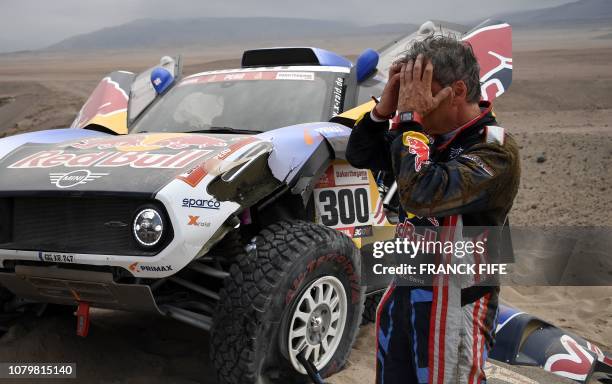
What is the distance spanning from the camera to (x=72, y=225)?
11.7ft

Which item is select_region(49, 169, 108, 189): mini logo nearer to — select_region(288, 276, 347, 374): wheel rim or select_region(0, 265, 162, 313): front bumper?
select_region(0, 265, 162, 313): front bumper

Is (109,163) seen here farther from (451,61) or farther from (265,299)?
(451,61)

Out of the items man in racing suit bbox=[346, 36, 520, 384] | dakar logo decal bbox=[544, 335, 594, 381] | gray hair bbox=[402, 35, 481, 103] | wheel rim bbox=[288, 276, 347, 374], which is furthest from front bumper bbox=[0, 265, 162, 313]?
dakar logo decal bbox=[544, 335, 594, 381]

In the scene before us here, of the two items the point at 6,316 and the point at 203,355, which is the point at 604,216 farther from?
the point at 6,316

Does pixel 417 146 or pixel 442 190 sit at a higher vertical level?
pixel 417 146

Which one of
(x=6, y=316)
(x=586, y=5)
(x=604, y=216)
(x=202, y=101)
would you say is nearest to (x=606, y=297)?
(x=604, y=216)

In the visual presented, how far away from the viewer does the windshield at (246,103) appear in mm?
4738

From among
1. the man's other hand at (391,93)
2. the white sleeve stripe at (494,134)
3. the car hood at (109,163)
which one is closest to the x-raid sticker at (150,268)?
the car hood at (109,163)

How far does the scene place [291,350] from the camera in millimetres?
3658

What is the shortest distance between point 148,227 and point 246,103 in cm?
180

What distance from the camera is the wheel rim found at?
371 centimetres

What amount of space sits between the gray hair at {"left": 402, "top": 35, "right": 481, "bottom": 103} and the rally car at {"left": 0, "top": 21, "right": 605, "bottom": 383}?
1462 mm

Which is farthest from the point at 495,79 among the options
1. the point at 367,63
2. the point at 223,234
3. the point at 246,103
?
the point at 223,234

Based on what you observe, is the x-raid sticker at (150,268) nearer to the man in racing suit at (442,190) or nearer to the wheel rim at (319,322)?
the wheel rim at (319,322)
